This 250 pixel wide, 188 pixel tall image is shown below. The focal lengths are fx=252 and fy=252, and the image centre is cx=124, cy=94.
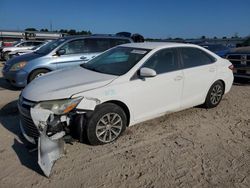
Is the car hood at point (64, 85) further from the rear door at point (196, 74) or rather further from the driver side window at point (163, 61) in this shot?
the rear door at point (196, 74)

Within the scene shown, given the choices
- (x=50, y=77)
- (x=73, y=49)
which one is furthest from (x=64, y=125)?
(x=73, y=49)

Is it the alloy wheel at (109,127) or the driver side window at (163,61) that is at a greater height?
the driver side window at (163,61)

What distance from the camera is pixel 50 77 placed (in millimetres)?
4418

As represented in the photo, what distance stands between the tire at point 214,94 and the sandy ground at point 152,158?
0.62 m

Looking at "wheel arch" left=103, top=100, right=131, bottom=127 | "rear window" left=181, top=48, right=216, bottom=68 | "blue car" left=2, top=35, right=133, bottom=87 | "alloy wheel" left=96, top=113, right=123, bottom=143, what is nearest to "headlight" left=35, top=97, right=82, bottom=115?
"alloy wheel" left=96, top=113, right=123, bottom=143

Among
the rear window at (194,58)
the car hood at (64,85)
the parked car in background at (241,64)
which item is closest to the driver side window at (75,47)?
the car hood at (64,85)

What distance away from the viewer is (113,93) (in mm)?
3840

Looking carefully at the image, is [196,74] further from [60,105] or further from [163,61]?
[60,105]

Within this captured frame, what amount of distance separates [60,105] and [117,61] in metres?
1.62

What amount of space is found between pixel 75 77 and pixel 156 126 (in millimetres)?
1751

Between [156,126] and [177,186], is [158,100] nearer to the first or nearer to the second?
[156,126]

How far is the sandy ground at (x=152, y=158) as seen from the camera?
3057 millimetres

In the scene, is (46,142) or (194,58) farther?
(194,58)

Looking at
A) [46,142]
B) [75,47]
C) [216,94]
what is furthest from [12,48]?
[46,142]
